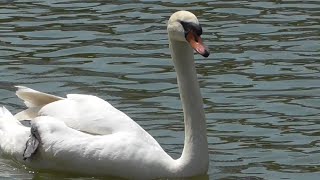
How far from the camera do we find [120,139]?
10.2m

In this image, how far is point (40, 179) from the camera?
34.8ft

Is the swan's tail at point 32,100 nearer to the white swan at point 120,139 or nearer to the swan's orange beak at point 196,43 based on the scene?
the white swan at point 120,139

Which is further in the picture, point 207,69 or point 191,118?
point 207,69

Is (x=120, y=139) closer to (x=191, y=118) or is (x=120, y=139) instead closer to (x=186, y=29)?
(x=191, y=118)

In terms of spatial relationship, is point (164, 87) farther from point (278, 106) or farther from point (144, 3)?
point (144, 3)

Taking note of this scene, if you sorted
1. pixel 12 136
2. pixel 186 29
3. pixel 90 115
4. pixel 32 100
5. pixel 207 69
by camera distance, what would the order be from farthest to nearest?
pixel 207 69 < pixel 32 100 < pixel 12 136 < pixel 90 115 < pixel 186 29

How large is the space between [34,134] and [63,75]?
120 inches

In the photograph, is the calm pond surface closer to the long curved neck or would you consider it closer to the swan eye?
the long curved neck

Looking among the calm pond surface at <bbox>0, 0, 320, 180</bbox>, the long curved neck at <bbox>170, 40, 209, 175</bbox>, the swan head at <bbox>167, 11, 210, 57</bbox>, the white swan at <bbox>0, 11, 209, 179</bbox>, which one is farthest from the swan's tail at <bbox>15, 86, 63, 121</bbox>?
the swan head at <bbox>167, 11, 210, 57</bbox>

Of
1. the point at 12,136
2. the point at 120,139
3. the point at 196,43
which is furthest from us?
the point at 12,136

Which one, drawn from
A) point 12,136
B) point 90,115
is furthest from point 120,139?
point 12,136

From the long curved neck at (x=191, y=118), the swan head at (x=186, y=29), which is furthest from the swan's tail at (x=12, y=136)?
the swan head at (x=186, y=29)

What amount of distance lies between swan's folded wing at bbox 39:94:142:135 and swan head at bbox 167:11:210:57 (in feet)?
2.77

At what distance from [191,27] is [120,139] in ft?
3.55
